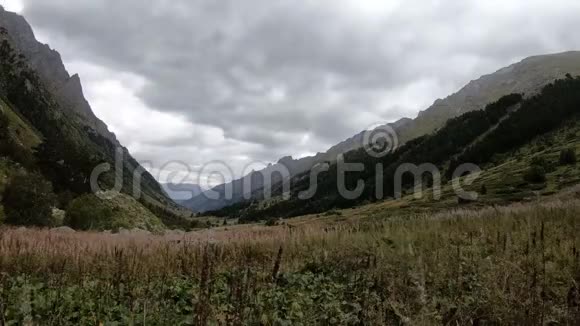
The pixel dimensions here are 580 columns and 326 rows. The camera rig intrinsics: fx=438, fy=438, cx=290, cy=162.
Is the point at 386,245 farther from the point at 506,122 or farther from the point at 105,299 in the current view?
the point at 506,122

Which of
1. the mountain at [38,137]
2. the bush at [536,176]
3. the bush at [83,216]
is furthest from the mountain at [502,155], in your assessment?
A: the mountain at [38,137]

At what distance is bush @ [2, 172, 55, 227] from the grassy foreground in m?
30.7

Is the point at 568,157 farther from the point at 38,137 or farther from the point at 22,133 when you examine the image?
the point at 38,137

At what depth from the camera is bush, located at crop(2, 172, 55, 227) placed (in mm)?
35188

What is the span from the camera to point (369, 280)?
595 cm

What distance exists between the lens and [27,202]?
36.1 m

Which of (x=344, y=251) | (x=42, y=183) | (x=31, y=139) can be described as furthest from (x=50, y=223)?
(x=31, y=139)

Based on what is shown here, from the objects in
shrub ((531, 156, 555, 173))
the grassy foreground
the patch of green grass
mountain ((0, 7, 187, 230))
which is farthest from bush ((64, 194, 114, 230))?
the patch of green grass

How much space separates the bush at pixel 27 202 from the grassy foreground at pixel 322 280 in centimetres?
3066

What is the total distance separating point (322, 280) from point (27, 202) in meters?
36.8

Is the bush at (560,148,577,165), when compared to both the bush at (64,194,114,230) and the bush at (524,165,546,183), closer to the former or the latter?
the bush at (524,165,546,183)

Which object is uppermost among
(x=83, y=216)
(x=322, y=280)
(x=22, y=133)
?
(x=22, y=133)

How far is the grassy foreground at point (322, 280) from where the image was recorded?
4184mm

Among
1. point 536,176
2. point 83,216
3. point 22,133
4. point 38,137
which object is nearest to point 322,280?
point 83,216
